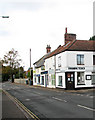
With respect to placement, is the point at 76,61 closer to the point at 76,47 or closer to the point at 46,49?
the point at 76,47

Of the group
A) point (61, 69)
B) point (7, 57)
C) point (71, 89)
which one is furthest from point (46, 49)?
point (7, 57)

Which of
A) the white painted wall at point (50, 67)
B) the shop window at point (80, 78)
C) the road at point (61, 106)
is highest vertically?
the white painted wall at point (50, 67)

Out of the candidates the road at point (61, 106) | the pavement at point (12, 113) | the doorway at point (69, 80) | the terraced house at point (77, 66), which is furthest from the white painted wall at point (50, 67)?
the pavement at point (12, 113)

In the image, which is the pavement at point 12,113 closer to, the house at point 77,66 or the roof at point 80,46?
the house at point 77,66

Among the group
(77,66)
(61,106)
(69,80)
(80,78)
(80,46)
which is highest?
(80,46)

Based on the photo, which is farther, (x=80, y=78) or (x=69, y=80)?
(x=80, y=78)

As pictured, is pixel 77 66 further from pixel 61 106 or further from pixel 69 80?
pixel 61 106

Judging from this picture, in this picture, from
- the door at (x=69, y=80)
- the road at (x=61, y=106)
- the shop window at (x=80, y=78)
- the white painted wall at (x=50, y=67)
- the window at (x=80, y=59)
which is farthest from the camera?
the white painted wall at (x=50, y=67)

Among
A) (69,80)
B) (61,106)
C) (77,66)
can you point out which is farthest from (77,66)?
(61,106)

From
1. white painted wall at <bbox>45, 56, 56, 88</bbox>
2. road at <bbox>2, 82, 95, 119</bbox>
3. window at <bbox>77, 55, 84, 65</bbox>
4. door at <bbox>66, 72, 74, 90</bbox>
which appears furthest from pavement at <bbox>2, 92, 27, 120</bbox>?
white painted wall at <bbox>45, 56, 56, 88</bbox>

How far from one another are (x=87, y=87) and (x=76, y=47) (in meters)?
6.55

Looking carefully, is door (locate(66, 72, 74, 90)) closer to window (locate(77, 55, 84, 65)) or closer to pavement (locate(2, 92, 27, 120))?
window (locate(77, 55, 84, 65))

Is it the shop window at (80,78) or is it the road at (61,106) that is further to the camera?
the shop window at (80,78)

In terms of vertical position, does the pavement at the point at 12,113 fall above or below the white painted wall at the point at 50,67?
below
